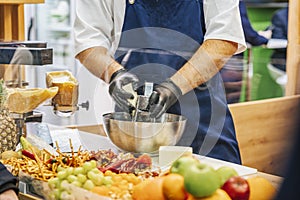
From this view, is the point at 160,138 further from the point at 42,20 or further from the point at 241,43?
the point at 42,20

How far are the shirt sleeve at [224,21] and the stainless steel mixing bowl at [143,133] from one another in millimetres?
426

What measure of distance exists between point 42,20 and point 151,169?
4948mm

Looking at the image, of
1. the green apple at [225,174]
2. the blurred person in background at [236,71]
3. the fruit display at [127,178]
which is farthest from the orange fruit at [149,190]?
the blurred person in background at [236,71]

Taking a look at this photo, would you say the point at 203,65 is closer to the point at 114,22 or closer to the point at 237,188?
the point at 114,22

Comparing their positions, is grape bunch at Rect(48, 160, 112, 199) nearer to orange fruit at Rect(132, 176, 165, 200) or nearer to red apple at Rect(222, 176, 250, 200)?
orange fruit at Rect(132, 176, 165, 200)

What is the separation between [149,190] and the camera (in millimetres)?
1145

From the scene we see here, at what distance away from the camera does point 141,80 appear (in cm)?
188

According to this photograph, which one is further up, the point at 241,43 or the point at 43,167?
the point at 241,43

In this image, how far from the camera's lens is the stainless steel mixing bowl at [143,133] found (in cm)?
158

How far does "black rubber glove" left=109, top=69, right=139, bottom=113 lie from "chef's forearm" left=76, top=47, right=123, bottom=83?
13 centimetres

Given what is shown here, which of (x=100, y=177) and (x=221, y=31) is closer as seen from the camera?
(x=100, y=177)

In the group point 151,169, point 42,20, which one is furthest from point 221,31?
point 42,20

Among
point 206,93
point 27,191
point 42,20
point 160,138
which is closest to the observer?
point 27,191

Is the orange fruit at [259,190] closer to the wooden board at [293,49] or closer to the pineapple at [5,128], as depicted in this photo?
the pineapple at [5,128]
